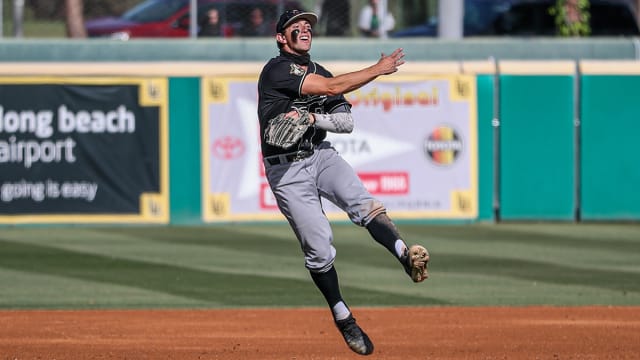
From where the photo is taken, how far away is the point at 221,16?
20.4 metres

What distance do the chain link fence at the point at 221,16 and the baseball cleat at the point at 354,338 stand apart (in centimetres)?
1208

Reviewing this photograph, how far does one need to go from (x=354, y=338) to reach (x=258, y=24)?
12441mm

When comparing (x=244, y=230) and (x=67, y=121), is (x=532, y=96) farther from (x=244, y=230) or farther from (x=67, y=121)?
(x=67, y=121)

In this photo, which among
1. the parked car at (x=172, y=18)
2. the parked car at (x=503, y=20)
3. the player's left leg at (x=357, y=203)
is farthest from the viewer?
the parked car at (x=503, y=20)

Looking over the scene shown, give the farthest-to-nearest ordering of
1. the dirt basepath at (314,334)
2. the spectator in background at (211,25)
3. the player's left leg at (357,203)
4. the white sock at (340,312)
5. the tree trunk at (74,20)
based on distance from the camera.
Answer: the tree trunk at (74,20) → the spectator in background at (211,25) → the dirt basepath at (314,334) → the white sock at (340,312) → the player's left leg at (357,203)

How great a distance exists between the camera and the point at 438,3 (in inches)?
827

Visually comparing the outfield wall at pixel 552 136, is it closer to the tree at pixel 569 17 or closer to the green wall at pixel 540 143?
the green wall at pixel 540 143

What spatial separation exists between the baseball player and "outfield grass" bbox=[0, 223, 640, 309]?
388 centimetres

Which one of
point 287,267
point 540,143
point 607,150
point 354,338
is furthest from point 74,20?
point 354,338

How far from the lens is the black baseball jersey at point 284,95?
8.19 meters

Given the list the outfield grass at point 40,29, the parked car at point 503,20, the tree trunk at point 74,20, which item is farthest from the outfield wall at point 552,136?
the parked car at point 503,20

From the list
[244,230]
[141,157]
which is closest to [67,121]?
[141,157]

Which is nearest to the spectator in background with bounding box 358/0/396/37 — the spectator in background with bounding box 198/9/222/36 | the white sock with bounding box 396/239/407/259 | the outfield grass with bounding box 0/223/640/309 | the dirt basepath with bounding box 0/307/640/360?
the spectator in background with bounding box 198/9/222/36

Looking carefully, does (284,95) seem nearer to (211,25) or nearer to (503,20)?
(211,25)
